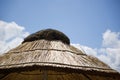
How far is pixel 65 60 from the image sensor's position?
20.0ft

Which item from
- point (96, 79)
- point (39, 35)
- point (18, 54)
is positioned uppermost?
point (39, 35)

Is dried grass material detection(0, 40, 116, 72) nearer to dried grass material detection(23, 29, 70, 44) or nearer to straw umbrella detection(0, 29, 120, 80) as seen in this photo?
straw umbrella detection(0, 29, 120, 80)

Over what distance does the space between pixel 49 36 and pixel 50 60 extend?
6.67ft

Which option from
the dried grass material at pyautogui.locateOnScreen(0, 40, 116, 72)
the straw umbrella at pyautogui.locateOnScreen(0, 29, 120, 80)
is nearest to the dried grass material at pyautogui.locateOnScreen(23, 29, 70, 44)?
the straw umbrella at pyautogui.locateOnScreen(0, 29, 120, 80)

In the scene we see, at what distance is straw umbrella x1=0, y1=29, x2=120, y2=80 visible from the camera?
5809mm

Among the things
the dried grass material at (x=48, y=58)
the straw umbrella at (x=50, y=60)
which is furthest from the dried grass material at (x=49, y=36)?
the dried grass material at (x=48, y=58)

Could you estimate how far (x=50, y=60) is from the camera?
5.92 metres

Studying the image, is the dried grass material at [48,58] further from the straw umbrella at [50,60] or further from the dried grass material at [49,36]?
the dried grass material at [49,36]

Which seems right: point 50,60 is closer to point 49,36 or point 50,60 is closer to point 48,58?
point 48,58

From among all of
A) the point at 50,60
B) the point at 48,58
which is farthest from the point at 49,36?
the point at 50,60

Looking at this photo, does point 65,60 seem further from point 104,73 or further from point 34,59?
point 104,73

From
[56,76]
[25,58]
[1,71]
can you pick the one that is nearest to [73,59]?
[25,58]

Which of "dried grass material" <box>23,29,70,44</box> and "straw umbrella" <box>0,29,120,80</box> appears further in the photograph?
"dried grass material" <box>23,29,70,44</box>

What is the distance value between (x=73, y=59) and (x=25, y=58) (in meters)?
1.29
